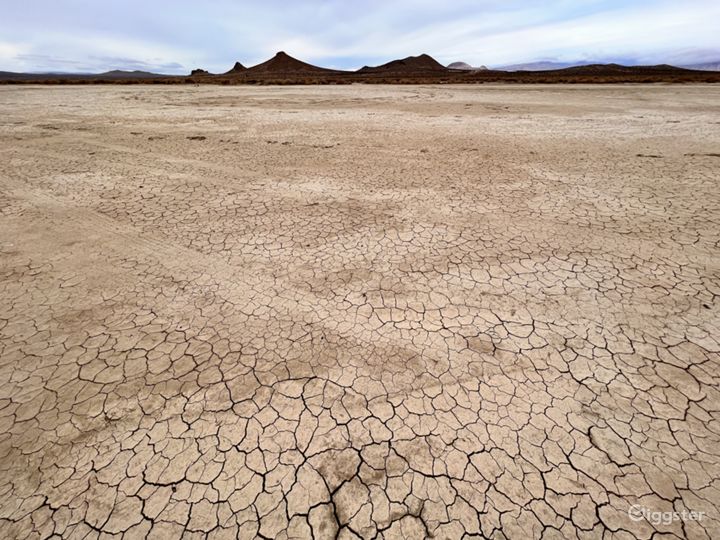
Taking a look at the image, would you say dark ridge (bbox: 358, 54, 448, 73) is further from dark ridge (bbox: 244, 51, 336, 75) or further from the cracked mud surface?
the cracked mud surface

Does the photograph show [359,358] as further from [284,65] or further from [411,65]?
[411,65]

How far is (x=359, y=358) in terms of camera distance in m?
2.36

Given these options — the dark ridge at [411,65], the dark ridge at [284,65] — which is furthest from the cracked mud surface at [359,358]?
the dark ridge at [411,65]

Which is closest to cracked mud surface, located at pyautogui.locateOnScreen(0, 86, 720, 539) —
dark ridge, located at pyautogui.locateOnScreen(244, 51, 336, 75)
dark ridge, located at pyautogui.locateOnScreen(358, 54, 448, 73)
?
dark ridge, located at pyautogui.locateOnScreen(244, 51, 336, 75)

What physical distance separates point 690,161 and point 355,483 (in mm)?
8739

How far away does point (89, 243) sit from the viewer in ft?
12.4

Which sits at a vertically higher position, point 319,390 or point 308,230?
point 308,230

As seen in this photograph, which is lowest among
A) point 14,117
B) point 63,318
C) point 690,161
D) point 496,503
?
point 496,503

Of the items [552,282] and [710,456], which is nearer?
[710,456]

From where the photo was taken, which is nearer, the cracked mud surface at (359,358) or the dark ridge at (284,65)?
the cracked mud surface at (359,358)

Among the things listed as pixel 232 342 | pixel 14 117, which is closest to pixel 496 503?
pixel 232 342

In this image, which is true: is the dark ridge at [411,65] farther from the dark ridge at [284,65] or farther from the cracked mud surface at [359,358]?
the cracked mud surface at [359,358]

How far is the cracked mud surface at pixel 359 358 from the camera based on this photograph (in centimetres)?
159

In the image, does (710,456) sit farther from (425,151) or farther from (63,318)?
(425,151)
